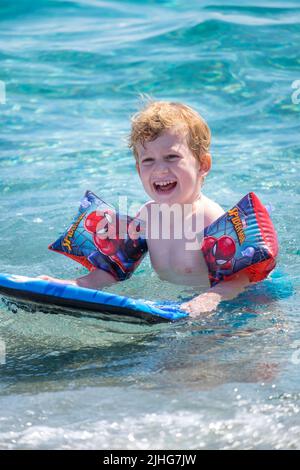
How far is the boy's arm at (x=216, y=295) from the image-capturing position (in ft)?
12.8

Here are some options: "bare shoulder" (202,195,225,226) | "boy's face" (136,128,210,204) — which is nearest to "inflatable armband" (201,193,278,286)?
"bare shoulder" (202,195,225,226)

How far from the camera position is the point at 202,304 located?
3922 mm

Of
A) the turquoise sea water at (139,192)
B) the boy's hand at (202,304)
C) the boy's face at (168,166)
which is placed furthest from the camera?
the boy's face at (168,166)

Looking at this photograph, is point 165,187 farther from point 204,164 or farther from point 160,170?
point 204,164

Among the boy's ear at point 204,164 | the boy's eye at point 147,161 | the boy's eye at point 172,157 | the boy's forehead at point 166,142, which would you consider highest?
the boy's forehead at point 166,142

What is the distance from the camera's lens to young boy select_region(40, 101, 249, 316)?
422cm

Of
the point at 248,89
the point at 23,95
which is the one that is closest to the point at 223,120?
the point at 248,89

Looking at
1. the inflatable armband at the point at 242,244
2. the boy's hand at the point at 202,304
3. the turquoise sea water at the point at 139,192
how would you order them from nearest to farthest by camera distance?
the turquoise sea water at the point at 139,192
the boy's hand at the point at 202,304
the inflatable armband at the point at 242,244

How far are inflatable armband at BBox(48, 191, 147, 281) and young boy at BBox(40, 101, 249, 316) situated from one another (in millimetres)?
62

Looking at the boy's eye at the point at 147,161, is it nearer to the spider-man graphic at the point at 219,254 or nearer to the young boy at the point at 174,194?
the young boy at the point at 174,194

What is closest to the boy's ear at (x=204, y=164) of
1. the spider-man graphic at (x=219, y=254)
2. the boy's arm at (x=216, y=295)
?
the spider-man graphic at (x=219, y=254)

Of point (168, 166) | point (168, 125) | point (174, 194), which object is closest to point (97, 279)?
point (174, 194)

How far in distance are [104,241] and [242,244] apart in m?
0.83

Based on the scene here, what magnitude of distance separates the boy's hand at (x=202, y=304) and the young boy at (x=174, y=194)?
0.02m
